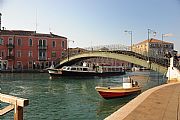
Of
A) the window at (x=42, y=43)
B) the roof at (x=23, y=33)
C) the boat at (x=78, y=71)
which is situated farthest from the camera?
the window at (x=42, y=43)

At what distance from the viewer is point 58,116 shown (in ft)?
39.2

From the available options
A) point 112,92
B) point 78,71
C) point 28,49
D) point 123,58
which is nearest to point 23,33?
point 28,49

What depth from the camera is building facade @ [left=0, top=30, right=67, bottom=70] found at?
53.6 metres

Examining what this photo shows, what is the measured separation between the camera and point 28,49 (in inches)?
2181

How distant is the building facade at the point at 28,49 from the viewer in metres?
53.6

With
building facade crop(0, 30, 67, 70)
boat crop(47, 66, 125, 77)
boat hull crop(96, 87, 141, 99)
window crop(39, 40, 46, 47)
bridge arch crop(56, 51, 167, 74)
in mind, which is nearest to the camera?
boat hull crop(96, 87, 141, 99)

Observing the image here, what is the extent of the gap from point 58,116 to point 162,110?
18.5 feet

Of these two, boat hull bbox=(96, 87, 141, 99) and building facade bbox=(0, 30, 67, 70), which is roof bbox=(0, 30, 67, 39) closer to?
building facade bbox=(0, 30, 67, 70)

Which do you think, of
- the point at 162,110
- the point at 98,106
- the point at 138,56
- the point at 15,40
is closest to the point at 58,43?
the point at 15,40

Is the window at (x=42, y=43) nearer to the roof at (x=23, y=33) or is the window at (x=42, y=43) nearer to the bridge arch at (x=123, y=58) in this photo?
the roof at (x=23, y=33)

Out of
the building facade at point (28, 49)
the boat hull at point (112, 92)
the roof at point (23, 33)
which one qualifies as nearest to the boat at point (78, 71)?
the building facade at point (28, 49)

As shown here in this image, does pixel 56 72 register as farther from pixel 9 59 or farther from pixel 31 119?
pixel 31 119

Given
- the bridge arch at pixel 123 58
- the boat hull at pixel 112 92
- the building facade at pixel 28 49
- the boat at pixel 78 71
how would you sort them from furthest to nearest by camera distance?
the building facade at pixel 28 49
the boat at pixel 78 71
the bridge arch at pixel 123 58
the boat hull at pixel 112 92

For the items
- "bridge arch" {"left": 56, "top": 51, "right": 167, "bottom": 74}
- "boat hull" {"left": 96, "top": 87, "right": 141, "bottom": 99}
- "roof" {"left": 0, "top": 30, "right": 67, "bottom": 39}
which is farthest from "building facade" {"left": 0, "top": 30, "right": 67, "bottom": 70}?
"boat hull" {"left": 96, "top": 87, "right": 141, "bottom": 99}
